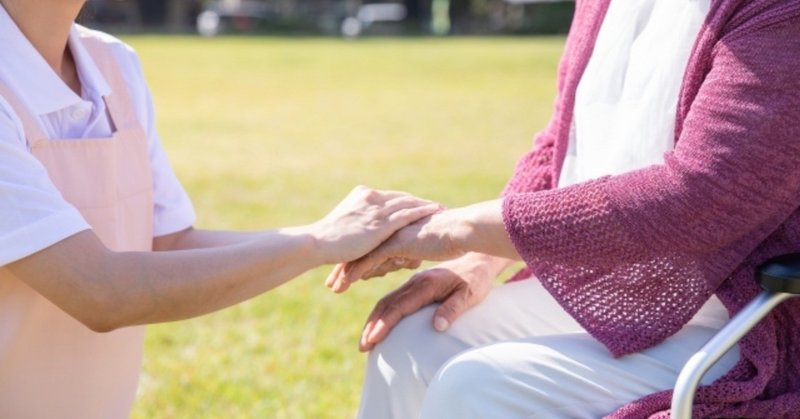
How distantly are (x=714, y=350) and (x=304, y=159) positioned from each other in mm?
9858

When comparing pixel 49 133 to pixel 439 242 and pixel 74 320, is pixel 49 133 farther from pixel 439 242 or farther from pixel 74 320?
pixel 439 242

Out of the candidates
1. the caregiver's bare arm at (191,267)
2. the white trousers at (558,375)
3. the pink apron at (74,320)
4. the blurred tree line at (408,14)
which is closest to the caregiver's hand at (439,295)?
the caregiver's bare arm at (191,267)

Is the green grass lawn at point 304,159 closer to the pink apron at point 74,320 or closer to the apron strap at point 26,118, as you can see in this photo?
the pink apron at point 74,320

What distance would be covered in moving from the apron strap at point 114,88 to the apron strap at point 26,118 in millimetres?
312

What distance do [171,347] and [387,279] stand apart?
1.49m

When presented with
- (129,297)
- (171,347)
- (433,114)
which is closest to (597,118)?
(129,297)

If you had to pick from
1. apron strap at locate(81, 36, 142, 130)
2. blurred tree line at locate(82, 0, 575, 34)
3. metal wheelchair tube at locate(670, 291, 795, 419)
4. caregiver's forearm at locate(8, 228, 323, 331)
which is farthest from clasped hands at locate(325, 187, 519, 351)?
blurred tree line at locate(82, 0, 575, 34)

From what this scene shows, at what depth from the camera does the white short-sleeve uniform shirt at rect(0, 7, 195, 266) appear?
2.34 meters

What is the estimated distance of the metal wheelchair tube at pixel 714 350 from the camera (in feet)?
7.00

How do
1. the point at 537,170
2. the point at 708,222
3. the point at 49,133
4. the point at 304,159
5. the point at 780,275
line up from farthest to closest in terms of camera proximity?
1. the point at 304,159
2. the point at 537,170
3. the point at 49,133
4. the point at 708,222
5. the point at 780,275

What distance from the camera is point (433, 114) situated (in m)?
16.2

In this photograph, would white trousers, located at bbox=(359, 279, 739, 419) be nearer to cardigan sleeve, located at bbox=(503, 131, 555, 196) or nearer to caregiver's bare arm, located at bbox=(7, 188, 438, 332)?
caregiver's bare arm, located at bbox=(7, 188, 438, 332)

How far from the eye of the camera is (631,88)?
8.84ft

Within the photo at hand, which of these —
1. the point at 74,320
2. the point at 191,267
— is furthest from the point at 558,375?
the point at 74,320
